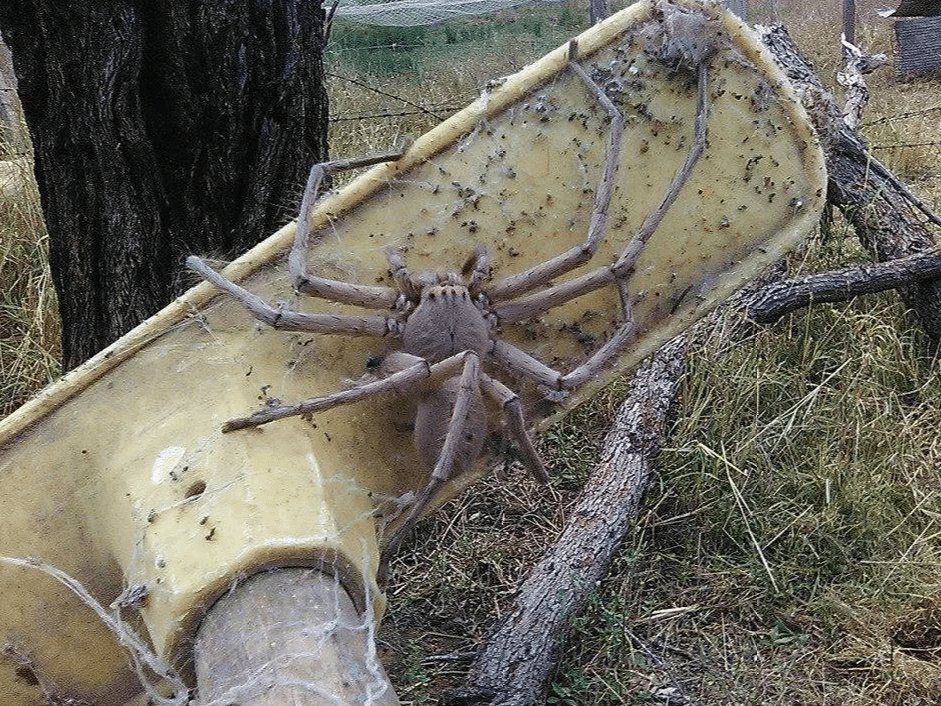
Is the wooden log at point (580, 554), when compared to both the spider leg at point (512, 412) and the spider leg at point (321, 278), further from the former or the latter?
the spider leg at point (321, 278)

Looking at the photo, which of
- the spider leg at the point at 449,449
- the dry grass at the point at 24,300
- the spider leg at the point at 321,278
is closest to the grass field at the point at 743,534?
the dry grass at the point at 24,300

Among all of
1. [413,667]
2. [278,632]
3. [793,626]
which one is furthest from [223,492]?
[793,626]

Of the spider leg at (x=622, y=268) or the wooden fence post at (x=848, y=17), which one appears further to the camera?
the wooden fence post at (x=848, y=17)

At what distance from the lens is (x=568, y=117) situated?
4.86 feet

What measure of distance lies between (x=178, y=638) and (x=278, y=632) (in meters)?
0.16

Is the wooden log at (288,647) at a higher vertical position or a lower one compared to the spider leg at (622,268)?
lower

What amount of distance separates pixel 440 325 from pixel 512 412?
0.58 feet

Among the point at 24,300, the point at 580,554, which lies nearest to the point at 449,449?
the point at 580,554

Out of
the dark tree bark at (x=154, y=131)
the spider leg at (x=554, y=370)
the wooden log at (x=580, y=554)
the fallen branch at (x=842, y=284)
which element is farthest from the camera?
the fallen branch at (x=842, y=284)

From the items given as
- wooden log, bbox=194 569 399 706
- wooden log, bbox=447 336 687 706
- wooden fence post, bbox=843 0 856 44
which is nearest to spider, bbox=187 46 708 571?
→ wooden log, bbox=194 569 399 706

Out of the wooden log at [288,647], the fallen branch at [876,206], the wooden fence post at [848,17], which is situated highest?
the wooden log at [288,647]

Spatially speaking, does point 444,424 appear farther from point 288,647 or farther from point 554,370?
point 288,647

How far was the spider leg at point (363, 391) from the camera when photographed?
1.22 metres

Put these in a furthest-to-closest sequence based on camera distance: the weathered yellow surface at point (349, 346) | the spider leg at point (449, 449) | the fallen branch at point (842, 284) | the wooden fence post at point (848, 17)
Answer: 1. the wooden fence post at point (848, 17)
2. the fallen branch at point (842, 284)
3. the spider leg at point (449, 449)
4. the weathered yellow surface at point (349, 346)
